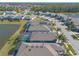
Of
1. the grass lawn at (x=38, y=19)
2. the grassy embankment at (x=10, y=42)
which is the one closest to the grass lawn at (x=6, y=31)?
the grassy embankment at (x=10, y=42)

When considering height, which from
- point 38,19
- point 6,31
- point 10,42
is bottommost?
point 10,42

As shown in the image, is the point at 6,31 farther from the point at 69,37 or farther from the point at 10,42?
the point at 69,37

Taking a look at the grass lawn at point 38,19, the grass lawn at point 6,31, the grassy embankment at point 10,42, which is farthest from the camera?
the grass lawn at point 38,19

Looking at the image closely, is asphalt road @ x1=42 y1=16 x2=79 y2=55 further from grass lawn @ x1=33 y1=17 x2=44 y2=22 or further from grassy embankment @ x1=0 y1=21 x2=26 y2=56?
grassy embankment @ x1=0 y1=21 x2=26 y2=56

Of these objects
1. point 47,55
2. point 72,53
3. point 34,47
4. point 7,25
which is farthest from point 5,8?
point 72,53

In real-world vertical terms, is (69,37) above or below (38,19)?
below

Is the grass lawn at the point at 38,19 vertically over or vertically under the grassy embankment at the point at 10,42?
over

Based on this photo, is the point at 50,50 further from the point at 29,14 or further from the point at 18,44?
the point at 29,14

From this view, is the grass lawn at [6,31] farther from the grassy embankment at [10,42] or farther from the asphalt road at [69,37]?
the asphalt road at [69,37]

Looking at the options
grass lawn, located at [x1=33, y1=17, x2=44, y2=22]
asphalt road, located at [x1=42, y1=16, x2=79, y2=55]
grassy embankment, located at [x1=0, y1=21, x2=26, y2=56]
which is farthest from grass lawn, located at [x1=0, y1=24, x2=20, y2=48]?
asphalt road, located at [x1=42, y1=16, x2=79, y2=55]

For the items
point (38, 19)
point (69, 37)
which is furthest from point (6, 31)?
point (69, 37)

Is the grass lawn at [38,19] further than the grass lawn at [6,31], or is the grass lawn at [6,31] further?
the grass lawn at [38,19]
